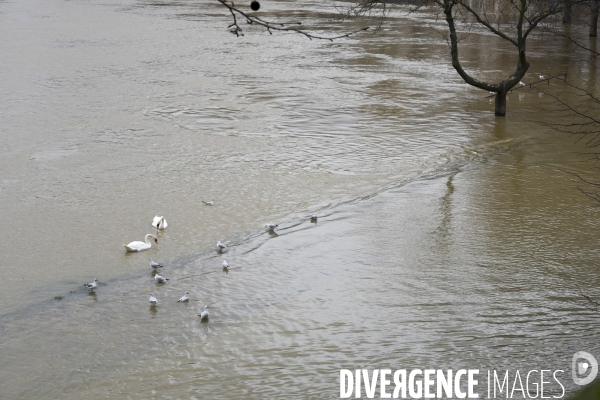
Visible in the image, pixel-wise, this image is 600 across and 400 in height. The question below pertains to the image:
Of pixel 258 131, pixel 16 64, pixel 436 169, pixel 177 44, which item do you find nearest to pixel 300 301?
pixel 436 169

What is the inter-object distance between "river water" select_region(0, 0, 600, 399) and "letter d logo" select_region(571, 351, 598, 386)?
8cm

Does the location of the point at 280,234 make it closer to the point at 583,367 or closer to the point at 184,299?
the point at 184,299

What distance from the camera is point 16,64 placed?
64.5ft

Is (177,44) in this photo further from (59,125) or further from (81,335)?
(81,335)

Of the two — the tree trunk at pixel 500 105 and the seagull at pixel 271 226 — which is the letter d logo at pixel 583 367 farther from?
the tree trunk at pixel 500 105

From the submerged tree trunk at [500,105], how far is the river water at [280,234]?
0.79ft

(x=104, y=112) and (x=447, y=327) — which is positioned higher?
(x=104, y=112)

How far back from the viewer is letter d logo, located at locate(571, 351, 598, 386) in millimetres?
5496

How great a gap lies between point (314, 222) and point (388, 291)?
2.11 meters

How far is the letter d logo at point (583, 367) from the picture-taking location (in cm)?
550

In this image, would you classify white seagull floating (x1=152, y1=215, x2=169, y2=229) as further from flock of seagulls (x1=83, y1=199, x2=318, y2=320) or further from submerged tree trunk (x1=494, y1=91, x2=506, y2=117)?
submerged tree trunk (x1=494, y1=91, x2=506, y2=117)

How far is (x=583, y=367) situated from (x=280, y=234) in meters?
4.07

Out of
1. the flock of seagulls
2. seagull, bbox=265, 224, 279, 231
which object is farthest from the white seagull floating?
seagull, bbox=265, 224, 279, 231

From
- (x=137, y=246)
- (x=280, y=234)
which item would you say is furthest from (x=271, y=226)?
(x=137, y=246)
